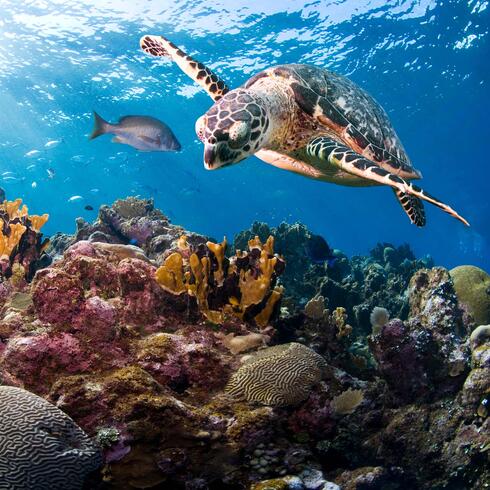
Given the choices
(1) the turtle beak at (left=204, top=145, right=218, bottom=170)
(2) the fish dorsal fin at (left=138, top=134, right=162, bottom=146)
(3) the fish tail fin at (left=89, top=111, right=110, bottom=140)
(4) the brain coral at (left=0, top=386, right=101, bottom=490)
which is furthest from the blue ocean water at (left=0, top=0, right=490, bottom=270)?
(4) the brain coral at (left=0, top=386, right=101, bottom=490)

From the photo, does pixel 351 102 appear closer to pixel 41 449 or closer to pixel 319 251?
pixel 319 251

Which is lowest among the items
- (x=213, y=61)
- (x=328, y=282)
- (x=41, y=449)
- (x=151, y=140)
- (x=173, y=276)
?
A: (x=41, y=449)

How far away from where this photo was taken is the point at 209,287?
403 cm

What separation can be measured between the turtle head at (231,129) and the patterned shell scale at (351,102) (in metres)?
1.66

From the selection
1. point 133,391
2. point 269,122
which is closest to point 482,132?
point 269,122

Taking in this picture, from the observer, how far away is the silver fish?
8734mm

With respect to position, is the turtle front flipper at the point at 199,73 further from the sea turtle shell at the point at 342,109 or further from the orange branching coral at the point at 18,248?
the orange branching coral at the point at 18,248

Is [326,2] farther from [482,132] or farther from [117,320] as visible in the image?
[482,132]

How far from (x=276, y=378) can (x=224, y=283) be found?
1236 millimetres

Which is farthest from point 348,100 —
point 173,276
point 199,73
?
point 173,276

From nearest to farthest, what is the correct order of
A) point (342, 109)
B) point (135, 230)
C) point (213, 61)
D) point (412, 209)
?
point (342, 109), point (412, 209), point (135, 230), point (213, 61)

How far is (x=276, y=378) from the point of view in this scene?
10.4 ft

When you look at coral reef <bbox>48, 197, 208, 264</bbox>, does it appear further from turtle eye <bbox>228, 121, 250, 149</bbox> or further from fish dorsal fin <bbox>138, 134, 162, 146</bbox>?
turtle eye <bbox>228, 121, 250, 149</bbox>

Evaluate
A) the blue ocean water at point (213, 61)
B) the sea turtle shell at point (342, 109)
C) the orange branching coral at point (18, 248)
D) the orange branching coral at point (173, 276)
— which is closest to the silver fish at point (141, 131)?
the sea turtle shell at point (342, 109)
